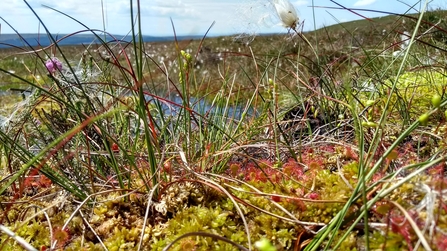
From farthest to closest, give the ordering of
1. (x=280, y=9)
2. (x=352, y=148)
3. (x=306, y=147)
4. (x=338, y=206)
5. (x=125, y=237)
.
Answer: (x=280, y=9), (x=306, y=147), (x=352, y=148), (x=125, y=237), (x=338, y=206)

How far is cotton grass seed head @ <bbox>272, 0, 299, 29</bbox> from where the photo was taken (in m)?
2.24

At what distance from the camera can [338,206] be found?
4.18 ft

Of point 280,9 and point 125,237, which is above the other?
point 280,9

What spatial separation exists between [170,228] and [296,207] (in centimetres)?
40

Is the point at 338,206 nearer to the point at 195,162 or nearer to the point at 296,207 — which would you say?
the point at 296,207

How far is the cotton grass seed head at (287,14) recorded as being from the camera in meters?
2.24

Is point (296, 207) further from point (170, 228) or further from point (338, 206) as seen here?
Result: point (170, 228)

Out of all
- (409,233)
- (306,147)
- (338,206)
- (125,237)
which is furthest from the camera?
(306,147)

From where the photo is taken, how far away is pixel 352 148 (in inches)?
66.8

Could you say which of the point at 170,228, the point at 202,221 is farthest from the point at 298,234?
the point at 170,228

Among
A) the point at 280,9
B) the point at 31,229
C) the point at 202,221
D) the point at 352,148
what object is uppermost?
the point at 280,9

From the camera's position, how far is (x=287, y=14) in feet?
7.32

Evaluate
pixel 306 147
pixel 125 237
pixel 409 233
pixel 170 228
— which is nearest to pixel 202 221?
pixel 170 228

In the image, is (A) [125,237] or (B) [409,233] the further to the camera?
(A) [125,237]
